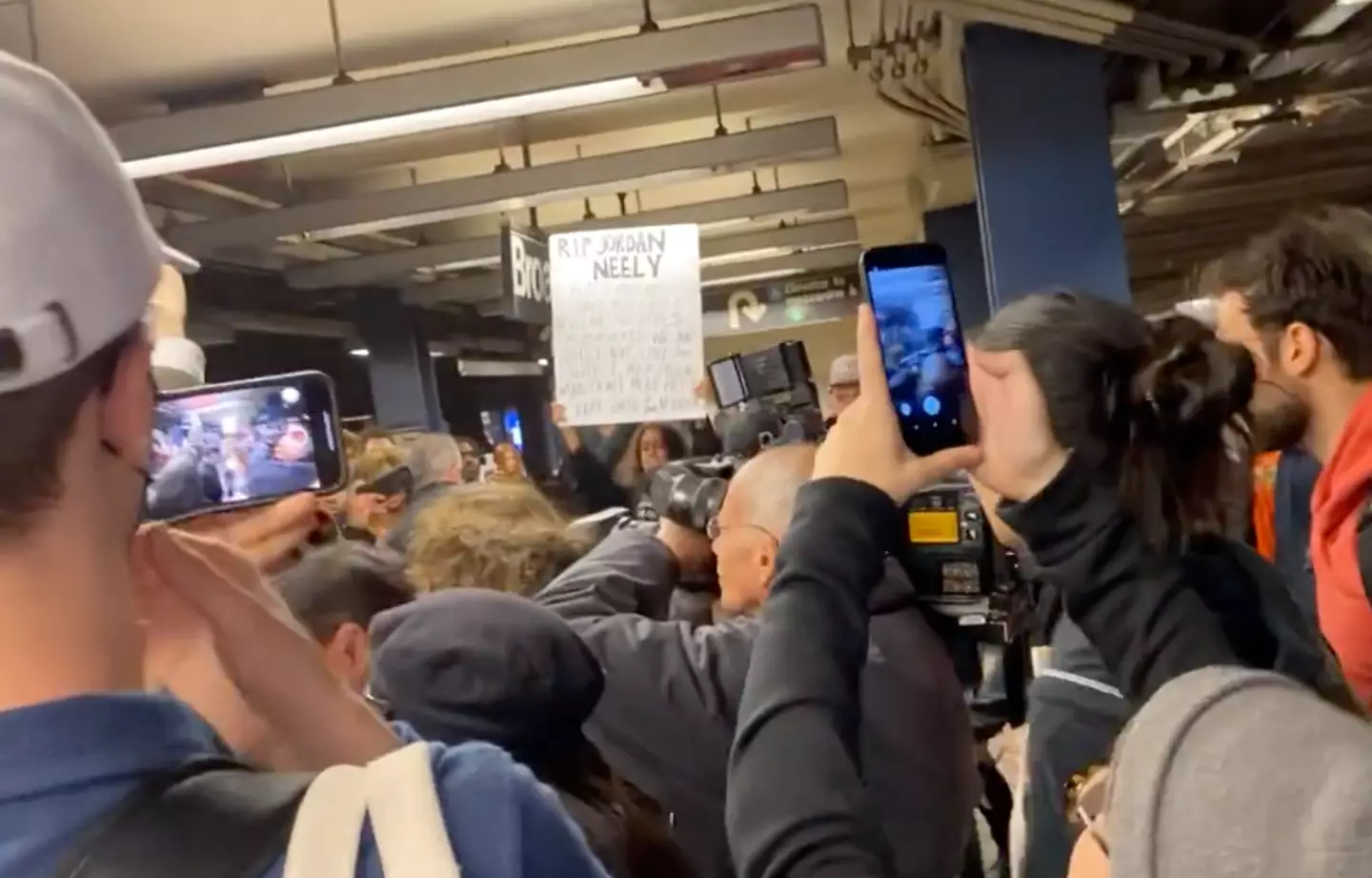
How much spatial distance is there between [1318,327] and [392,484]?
2386 millimetres

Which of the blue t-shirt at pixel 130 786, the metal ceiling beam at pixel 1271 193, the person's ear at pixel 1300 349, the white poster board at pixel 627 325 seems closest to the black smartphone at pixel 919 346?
the blue t-shirt at pixel 130 786

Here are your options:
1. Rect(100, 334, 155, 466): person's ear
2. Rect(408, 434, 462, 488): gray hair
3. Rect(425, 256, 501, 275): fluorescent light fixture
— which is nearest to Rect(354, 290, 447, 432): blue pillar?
Rect(425, 256, 501, 275): fluorescent light fixture

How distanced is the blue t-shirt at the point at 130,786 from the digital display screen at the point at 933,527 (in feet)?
3.26

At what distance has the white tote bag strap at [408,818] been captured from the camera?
633 millimetres

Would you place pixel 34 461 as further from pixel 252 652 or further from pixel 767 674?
pixel 767 674

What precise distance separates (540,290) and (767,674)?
14.6 feet

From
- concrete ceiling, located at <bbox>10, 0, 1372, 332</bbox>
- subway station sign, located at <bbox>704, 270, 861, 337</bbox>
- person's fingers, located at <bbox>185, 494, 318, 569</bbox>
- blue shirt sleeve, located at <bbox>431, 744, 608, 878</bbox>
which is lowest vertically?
blue shirt sleeve, located at <bbox>431, 744, 608, 878</bbox>

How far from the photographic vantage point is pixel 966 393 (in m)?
1.24

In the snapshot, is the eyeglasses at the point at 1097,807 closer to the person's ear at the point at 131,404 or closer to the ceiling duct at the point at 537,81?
the person's ear at the point at 131,404

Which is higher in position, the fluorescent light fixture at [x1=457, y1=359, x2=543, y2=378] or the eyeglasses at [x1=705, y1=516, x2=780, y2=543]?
the fluorescent light fixture at [x1=457, y1=359, x2=543, y2=378]

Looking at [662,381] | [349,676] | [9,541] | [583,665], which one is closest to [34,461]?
[9,541]

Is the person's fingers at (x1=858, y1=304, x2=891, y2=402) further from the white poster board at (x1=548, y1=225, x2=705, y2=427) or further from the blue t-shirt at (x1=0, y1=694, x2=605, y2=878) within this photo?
the white poster board at (x1=548, y1=225, x2=705, y2=427)

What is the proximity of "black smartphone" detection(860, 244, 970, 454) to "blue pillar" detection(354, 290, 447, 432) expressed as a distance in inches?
353

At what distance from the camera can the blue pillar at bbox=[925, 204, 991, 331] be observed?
9320mm
